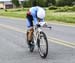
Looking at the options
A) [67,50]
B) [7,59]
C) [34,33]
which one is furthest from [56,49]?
[7,59]

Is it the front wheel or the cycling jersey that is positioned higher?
the cycling jersey

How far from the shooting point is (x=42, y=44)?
9203 millimetres

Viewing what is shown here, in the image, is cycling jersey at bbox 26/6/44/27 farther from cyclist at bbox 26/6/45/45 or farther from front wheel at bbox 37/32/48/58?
front wheel at bbox 37/32/48/58

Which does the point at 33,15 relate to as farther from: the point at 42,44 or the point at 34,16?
the point at 42,44

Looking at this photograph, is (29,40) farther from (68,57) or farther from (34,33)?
(68,57)

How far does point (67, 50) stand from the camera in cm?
1034

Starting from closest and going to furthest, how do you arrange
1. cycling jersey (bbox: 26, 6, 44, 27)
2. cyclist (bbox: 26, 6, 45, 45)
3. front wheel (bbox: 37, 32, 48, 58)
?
front wheel (bbox: 37, 32, 48, 58)
cyclist (bbox: 26, 6, 45, 45)
cycling jersey (bbox: 26, 6, 44, 27)

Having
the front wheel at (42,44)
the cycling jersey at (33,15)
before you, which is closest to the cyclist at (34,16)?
the cycling jersey at (33,15)

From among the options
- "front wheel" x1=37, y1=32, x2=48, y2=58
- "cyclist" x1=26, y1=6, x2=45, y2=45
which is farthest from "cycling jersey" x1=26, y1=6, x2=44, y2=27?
"front wheel" x1=37, y1=32, x2=48, y2=58

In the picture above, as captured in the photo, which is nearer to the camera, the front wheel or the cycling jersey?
the front wheel

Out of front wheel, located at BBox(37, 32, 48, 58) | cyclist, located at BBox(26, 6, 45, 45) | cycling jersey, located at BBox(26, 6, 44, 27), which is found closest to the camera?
front wheel, located at BBox(37, 32, 48, 58)

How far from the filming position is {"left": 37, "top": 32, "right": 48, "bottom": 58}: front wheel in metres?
9.08

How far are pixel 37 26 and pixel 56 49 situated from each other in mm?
1620

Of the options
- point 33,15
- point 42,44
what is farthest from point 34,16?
point 42,44
